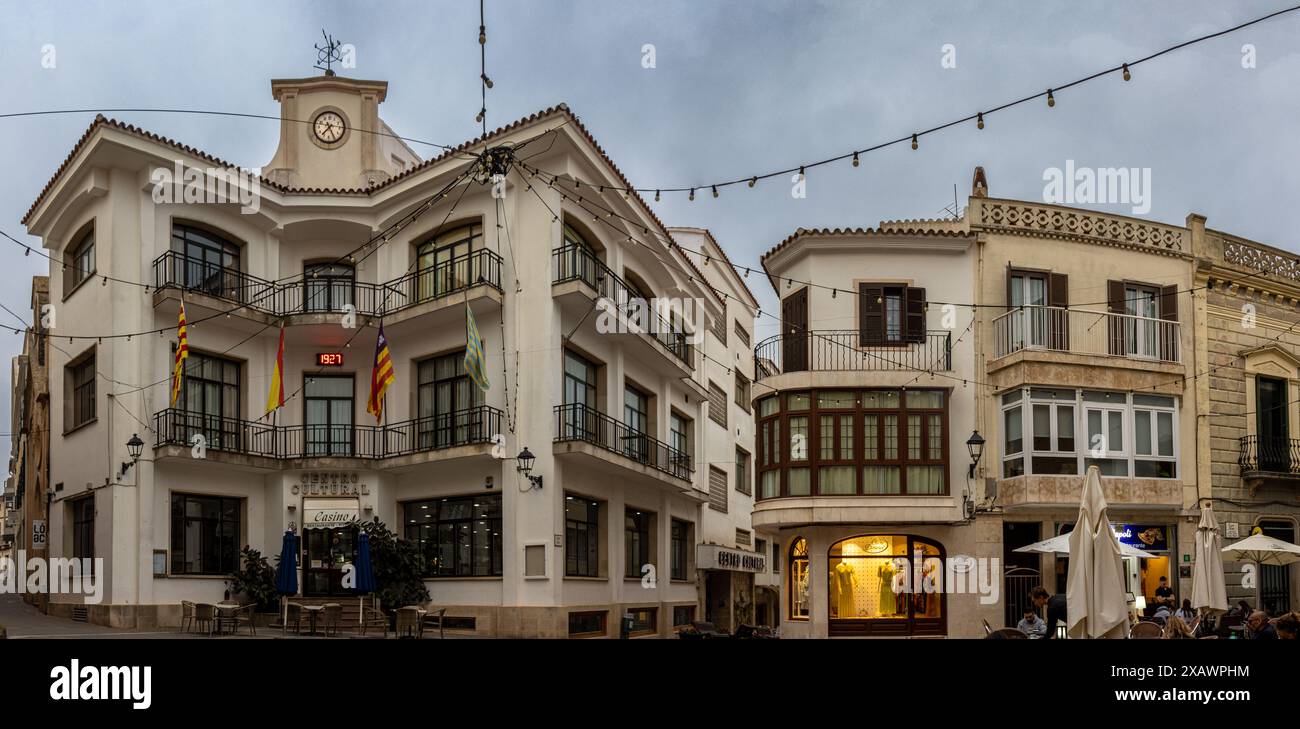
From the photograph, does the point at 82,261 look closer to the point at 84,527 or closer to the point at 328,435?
the point at 84,527

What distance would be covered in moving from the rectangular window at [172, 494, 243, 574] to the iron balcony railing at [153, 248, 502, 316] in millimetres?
4880

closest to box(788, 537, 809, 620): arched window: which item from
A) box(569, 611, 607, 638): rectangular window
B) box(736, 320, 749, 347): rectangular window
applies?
box(569, 611, 607, 638): rectangular window

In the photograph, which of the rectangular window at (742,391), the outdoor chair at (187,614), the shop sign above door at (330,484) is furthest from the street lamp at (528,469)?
the rectangular window at (742,391)

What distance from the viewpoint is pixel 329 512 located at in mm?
26266

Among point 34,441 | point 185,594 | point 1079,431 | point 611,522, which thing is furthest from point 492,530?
point 34,441

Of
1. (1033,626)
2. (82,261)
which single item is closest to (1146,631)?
(1033,626)

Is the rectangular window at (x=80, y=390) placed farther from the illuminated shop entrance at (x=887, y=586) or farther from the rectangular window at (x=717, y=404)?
the rectangular window at (x=717, y=404)

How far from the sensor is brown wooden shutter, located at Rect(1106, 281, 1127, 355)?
2666 cm

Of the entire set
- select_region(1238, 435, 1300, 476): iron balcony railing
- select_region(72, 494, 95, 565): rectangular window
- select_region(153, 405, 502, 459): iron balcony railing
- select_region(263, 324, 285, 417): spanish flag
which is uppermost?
select_region(263, 324, 285, 417): spanish flag

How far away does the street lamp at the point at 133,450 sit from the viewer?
23172 mm

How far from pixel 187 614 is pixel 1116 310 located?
898 inches

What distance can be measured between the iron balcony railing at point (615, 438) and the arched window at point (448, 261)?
4.14 meters

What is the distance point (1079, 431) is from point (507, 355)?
44.8 ft

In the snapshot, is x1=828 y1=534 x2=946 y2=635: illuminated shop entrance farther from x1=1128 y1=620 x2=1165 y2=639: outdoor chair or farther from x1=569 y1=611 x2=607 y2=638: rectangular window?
x1=1128 y1=620 x2=1165 y2=639: outdoor chair
